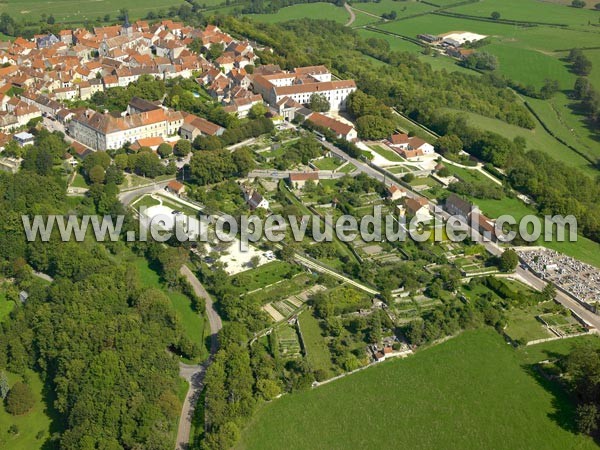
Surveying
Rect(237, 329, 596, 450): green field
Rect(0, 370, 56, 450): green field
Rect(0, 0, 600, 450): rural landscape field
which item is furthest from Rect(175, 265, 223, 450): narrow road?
Rect(0, 370, 56, 450): green field

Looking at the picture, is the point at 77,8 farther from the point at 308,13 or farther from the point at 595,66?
the point at 595,66

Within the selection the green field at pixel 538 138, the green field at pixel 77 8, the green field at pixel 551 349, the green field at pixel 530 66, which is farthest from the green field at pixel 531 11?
the green field at pixel 551 349

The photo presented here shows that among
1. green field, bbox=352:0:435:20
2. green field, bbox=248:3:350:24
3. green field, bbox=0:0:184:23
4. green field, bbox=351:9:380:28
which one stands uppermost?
green field, bbox=0:0:184:23

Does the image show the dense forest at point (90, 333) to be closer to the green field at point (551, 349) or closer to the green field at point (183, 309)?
the green field at point (183, 309)

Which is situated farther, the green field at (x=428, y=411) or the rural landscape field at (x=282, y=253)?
the rural landscape field at (x=282, y=253)

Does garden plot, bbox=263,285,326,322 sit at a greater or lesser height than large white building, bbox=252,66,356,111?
lesser

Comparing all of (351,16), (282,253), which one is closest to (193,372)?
(282,253)

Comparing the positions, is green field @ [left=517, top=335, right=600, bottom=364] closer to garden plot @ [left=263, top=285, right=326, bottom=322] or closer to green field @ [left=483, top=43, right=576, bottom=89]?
garden plot @ [left=263, top=285, right=326, bottom=322]
